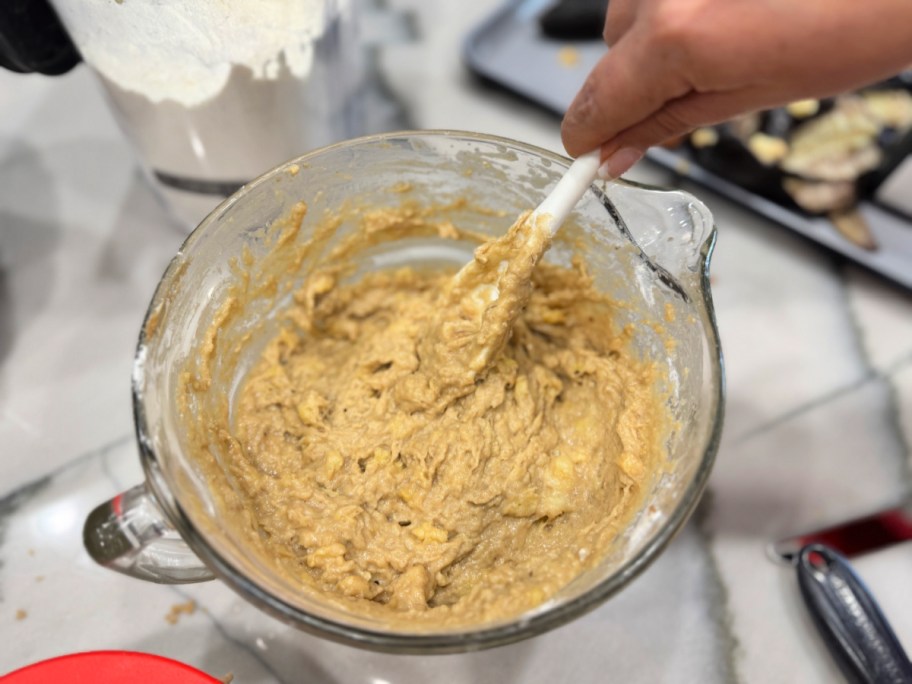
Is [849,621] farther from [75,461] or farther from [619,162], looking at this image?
[75,461]

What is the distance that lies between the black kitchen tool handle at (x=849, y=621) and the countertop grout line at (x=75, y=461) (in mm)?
943

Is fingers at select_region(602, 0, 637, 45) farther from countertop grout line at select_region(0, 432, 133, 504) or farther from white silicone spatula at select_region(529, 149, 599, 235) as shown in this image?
countertop grout line at select_region(0, 432, 133, 504)

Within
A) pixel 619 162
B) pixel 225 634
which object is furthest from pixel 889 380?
pixel 225 634

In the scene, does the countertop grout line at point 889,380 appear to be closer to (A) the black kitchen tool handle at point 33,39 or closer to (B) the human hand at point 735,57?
(B) the human hand at point 735,57

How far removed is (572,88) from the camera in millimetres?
1364

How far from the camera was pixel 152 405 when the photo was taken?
654 mm

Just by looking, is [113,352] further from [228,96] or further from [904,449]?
[904,449]

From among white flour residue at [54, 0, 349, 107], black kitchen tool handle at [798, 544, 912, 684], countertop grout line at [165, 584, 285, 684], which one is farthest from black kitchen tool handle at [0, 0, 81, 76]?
black kitchen tool handle at [798, 544, 912, 684]

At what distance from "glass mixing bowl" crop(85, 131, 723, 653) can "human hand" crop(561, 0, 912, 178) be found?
0.53ft

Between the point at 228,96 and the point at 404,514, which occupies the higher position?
the point at 228,96

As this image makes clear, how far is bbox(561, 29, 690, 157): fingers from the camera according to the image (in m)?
0.55

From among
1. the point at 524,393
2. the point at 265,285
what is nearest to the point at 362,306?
the point at 265,285

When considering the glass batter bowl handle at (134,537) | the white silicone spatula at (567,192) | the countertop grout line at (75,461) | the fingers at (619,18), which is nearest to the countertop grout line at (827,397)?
the white silicone spatula at (567,192)

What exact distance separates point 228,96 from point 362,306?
1.05 feet
